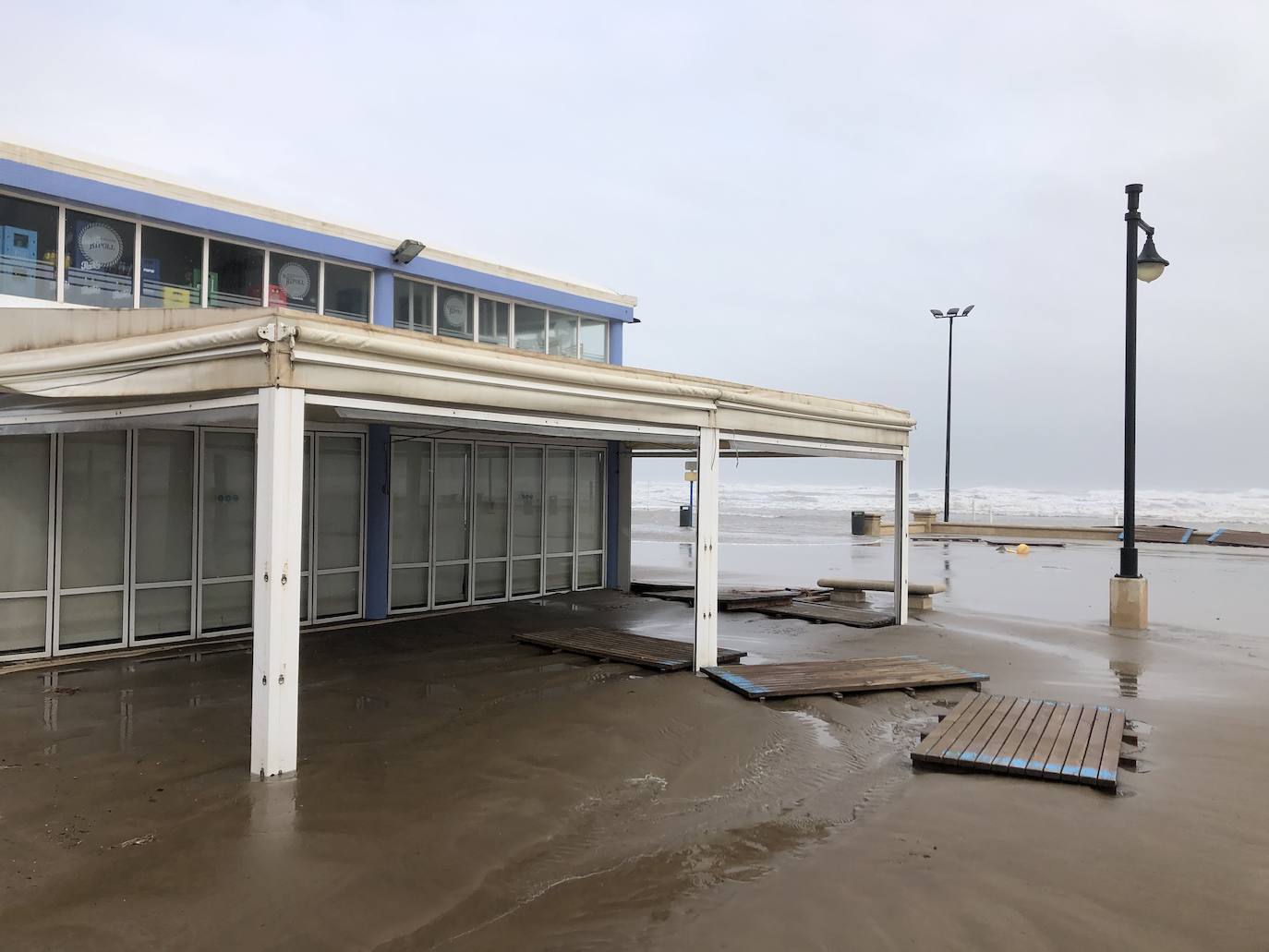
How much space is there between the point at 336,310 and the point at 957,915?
40.6 feet

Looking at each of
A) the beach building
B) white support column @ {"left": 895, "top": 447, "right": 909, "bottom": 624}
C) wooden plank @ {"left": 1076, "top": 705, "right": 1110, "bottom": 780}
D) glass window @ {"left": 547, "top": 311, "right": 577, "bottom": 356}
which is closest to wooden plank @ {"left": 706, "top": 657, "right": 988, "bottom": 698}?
the beach building

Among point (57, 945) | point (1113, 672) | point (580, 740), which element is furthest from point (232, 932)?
point (1113, 672)

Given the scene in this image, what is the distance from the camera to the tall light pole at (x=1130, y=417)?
40.7 ft

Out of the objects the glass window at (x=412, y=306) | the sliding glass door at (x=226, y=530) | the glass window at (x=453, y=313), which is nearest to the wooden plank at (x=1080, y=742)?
the sliding glass door at (x=226, y=530)

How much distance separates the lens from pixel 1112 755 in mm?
6203

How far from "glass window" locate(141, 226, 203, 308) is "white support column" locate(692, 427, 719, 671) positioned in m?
7.49

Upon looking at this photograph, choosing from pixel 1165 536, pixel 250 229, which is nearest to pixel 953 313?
pixel 1165 536

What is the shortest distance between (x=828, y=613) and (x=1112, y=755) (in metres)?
7.02

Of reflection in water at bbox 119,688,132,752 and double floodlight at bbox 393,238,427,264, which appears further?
double floodlight at bbox 393,238,427,264

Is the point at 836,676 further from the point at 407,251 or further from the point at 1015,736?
the point at 407,251

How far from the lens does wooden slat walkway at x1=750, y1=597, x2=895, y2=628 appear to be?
1253 centimetres

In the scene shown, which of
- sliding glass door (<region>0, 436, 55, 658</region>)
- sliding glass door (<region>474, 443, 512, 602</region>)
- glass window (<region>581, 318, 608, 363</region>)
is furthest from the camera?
glass window (<region>581, 318, 608, 363</region>)

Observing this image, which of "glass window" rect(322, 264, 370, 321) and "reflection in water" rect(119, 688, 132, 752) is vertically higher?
"glass window" rect(322, 264, 370, 321)

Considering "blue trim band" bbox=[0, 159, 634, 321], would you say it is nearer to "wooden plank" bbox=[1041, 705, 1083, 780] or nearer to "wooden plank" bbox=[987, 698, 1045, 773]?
"wooden plank" bbox=[987, 698, 1045, 773]
